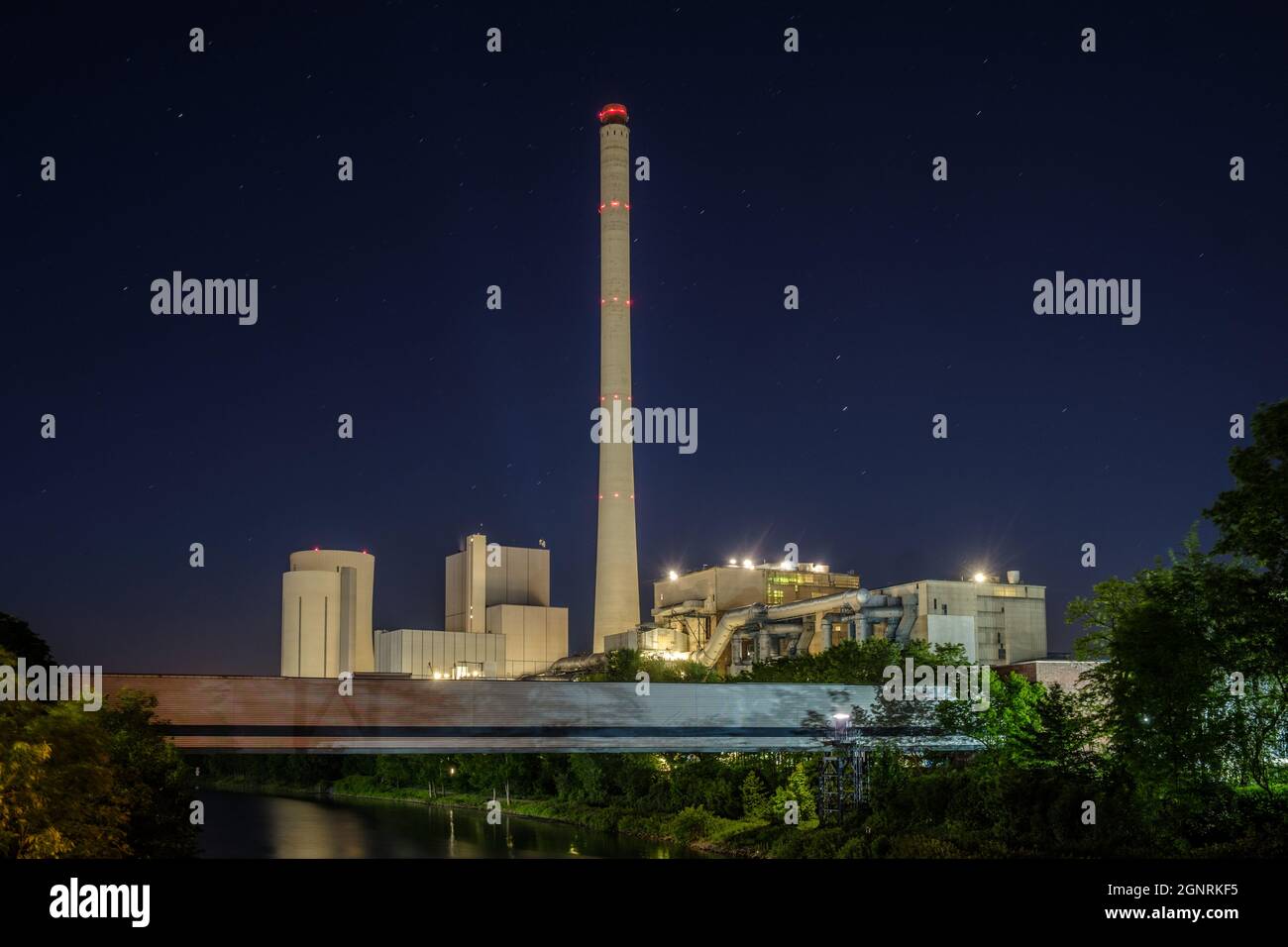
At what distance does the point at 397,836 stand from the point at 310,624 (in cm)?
3878

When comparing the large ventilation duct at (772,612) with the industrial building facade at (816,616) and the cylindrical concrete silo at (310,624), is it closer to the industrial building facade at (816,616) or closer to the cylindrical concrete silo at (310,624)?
the industrial building facade at (816,616)

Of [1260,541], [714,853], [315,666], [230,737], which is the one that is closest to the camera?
[1260,541]

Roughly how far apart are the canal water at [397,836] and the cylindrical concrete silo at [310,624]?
15.5 meters

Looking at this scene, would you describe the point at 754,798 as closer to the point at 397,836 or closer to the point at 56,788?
the point at 397,836

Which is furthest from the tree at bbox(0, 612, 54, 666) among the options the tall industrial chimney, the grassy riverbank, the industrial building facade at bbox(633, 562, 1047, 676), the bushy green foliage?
the tall industrial chimney

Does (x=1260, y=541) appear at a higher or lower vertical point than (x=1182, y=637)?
higher

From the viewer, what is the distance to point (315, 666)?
101 m

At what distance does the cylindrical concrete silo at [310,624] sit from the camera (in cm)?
10106

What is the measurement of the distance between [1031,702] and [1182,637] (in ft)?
53.3

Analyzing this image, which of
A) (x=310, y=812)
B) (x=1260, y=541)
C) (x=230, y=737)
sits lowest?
(x=310, y=812)

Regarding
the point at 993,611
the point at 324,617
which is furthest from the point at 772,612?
the point at 324,617

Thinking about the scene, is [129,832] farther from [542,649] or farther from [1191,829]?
[542,649]

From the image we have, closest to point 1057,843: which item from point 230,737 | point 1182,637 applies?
point 1182,637
